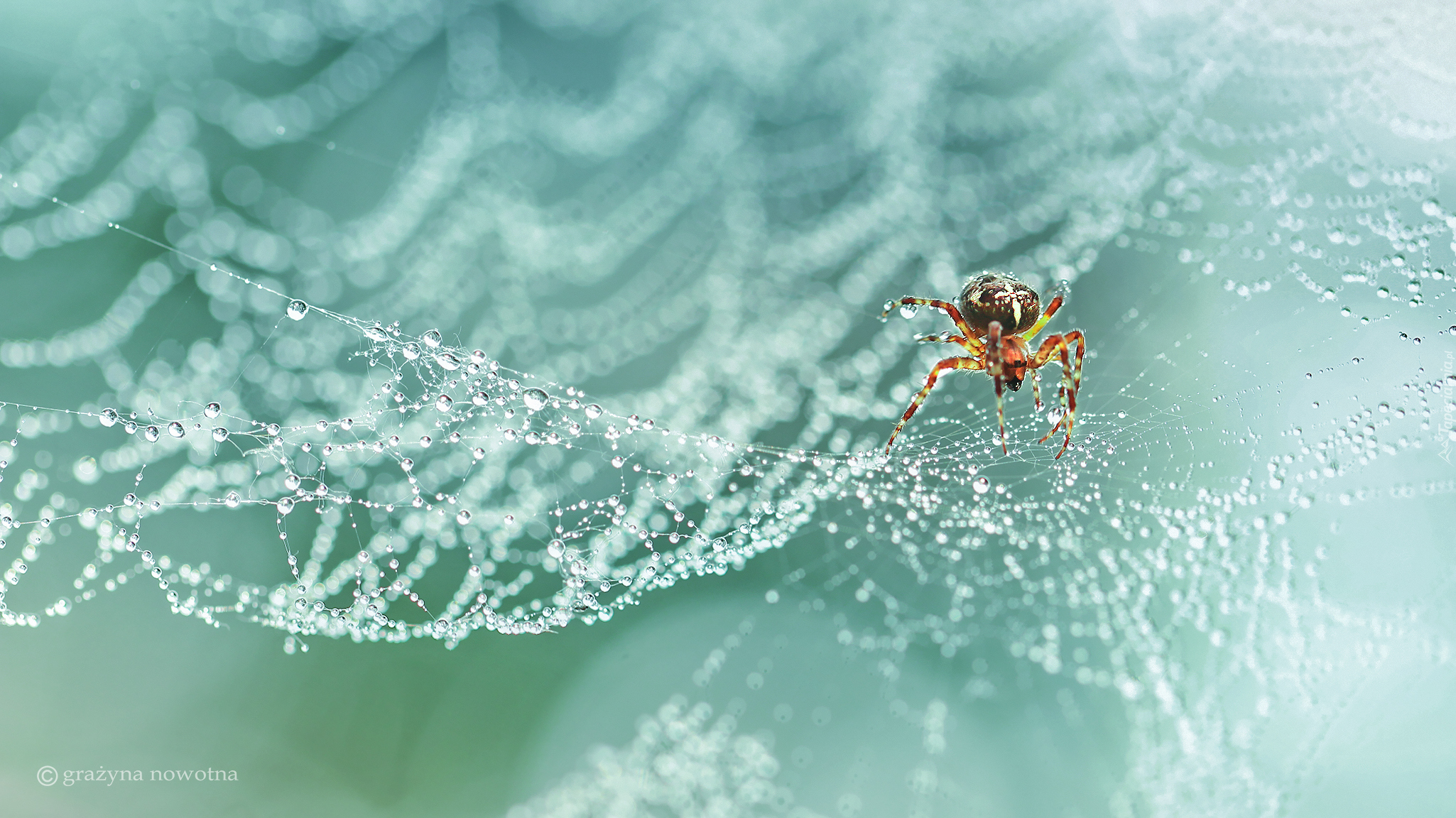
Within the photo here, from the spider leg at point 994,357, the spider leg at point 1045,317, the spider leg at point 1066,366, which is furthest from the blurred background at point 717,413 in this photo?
the spider leg at point 994,357

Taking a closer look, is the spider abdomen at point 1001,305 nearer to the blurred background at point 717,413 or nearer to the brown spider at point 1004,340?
A: the brown spider at point 1004,340

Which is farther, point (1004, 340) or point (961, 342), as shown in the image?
point (961, 342)

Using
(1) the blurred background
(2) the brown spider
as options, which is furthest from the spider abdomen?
(1) the blurred background

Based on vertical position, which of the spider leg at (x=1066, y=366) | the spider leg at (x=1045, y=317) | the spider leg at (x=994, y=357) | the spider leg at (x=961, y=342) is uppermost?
the spider leg at (x=1045, y=317)

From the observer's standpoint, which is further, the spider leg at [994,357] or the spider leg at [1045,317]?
the spider leg at [1045,317]

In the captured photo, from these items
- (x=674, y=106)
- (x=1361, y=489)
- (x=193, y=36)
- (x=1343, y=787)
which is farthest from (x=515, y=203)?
(x=1343, y=787)

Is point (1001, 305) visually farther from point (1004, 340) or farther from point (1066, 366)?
point (1066, 366)

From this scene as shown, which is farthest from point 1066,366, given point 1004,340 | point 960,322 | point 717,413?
point 717,413

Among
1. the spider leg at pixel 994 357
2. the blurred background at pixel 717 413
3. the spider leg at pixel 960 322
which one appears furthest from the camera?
the blurred background at pixel 717 413
